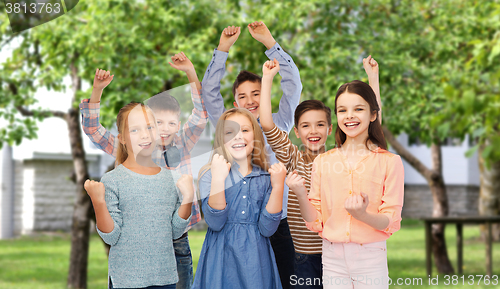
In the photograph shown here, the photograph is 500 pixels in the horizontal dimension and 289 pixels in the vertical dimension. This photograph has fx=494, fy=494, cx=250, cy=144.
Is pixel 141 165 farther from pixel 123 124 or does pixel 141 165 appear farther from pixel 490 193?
pixel 490 193

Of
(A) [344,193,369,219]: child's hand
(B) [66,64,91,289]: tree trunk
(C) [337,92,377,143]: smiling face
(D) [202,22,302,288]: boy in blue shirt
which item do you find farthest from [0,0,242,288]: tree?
(A) [344,193,369,219]: child's hand

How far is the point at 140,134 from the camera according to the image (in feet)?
7.36

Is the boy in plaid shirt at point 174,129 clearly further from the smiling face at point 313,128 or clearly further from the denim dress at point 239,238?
the smiling face at point 313,128

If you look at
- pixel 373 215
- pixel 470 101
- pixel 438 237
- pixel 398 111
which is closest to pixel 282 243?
pixel 373 215

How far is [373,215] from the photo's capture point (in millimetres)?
1913

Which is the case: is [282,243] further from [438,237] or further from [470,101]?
[438,237]

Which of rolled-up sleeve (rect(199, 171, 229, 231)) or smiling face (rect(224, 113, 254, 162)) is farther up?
smiling face (rect(224, 113, 254, 162))

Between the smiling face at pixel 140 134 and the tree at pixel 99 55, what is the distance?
2.76 meters

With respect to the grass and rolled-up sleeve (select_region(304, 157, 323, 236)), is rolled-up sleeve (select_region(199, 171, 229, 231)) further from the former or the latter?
the grass

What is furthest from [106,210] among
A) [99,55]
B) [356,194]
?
[99,55]

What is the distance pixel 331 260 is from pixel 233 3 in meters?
4.68

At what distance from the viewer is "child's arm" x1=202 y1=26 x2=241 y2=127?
2580mm

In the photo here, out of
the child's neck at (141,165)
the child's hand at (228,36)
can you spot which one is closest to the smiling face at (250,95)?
the child's hand at (228,36)

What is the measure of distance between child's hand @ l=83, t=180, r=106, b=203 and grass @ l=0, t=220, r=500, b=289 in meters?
4.08
